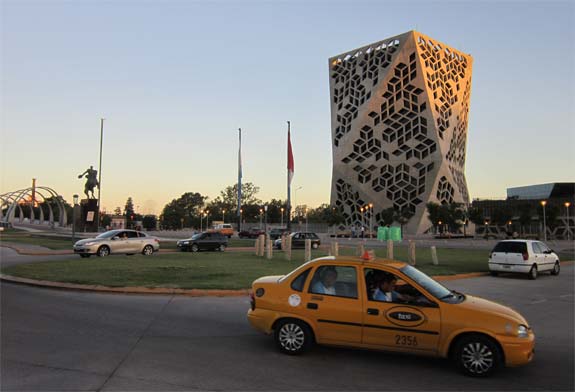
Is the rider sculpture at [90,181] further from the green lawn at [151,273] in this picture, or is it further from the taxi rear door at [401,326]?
the taxi rear door at [401,326]

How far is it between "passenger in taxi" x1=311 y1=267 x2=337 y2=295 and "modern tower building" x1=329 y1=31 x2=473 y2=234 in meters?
76.7

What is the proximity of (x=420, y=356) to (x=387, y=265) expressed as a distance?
1.37 m

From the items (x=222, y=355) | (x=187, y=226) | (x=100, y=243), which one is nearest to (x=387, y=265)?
(x=222, y=355)

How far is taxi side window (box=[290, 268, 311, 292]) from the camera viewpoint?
6730 mm

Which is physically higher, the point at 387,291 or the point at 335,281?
the point at 335,281

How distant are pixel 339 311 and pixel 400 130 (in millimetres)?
83384

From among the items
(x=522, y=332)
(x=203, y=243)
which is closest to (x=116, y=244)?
(x=203, y=243)

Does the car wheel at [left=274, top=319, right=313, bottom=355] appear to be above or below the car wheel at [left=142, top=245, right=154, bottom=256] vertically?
below

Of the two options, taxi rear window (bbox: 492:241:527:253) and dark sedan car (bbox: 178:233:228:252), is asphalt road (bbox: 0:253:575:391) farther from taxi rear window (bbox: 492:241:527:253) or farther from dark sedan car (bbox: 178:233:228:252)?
dark sedan car (bbox: 178:233:228:252)

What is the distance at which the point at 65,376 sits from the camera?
5535 mm

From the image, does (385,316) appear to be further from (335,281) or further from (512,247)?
(512,247)

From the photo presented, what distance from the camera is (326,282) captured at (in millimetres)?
6641

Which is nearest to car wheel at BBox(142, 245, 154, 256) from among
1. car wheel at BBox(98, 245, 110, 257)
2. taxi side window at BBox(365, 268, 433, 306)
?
car wheel at BBox(98, 245, 110, 257)

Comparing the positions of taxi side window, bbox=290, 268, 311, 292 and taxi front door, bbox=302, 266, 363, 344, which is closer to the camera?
taxi front door, bbox=302, 266, 363, 344
